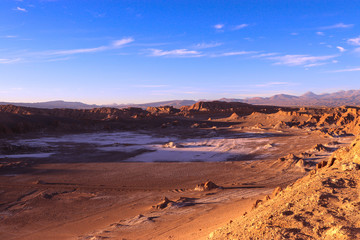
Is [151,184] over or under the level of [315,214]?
under

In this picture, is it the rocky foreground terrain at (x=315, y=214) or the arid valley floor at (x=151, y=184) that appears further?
the arid valley floor at (x=151, y=184)

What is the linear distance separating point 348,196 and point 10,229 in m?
7.48

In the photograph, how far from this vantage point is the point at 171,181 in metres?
11.5

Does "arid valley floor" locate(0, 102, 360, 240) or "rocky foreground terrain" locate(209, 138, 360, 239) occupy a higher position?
"rocky foreground terrain" locate(209, 138, 360, 239)

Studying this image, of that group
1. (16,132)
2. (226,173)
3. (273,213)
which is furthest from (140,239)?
(16,132)

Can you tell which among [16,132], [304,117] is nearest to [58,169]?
Result: [16,132]

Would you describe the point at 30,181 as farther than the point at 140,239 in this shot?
Yes

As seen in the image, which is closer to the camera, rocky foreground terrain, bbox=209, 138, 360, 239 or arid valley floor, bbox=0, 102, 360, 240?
rocky foreground terrain, bbox=209, 138, 360, 239

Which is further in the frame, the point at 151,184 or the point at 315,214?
the point at 151,184

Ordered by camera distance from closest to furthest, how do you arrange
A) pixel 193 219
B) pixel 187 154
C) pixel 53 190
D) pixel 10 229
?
pixel 193 219, pixel 10 229, pixel 53 190, pixel 187 154

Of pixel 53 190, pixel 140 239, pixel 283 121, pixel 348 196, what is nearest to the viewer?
pixel 348 196

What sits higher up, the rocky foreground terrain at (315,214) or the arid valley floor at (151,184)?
the rocky foreground terrain at (315,214)

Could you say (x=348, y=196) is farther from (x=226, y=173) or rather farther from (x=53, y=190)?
(x=53, y=190)

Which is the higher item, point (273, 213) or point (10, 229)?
point (273, 213)
